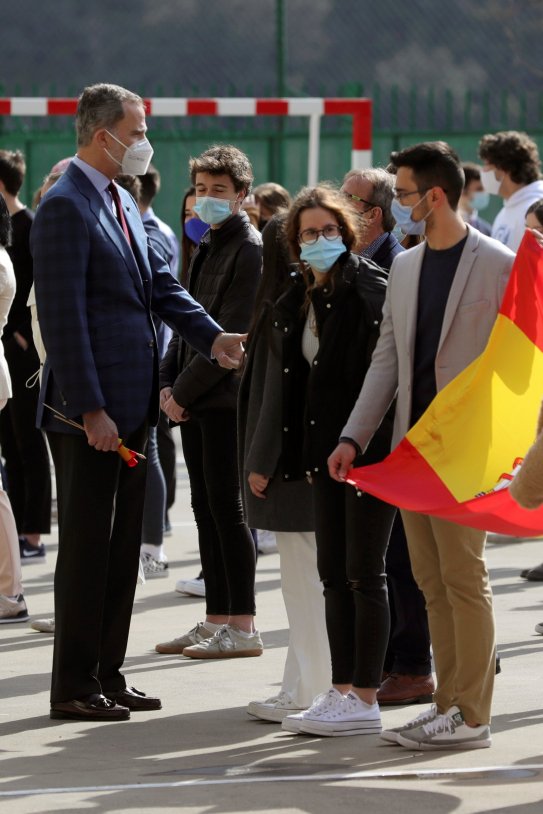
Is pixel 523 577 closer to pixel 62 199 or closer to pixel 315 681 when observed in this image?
pixel 315 681

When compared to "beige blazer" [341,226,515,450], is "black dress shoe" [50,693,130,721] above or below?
below

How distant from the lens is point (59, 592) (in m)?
6.45

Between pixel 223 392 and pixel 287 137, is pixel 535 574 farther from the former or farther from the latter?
pixel 287 137

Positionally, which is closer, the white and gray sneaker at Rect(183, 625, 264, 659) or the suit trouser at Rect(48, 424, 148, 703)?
the suit trouser at Rect(48, 424, 148, 703)

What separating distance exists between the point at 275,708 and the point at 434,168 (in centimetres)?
199

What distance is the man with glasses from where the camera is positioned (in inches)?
266

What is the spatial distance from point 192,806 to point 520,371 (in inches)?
71.3

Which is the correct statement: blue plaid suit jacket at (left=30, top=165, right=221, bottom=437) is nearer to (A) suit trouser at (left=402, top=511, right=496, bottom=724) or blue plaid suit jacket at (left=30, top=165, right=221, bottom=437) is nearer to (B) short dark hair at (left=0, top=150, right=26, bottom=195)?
(A) suit trouser at (left=402, top=511, right=496, bottom=724)

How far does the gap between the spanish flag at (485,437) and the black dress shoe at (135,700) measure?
1349mm

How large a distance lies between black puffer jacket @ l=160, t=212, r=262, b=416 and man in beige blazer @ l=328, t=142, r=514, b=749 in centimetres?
171

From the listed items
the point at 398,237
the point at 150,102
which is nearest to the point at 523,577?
the point at 398,237

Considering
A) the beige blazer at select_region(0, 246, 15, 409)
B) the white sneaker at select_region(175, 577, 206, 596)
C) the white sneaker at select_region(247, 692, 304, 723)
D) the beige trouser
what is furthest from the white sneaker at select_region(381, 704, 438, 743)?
the white sneaker at select_region(175, 577, 206, 596)

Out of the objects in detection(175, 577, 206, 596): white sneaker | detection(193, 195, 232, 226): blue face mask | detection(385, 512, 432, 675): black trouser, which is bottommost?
detection(175, 577, 206, 596): white sneaker

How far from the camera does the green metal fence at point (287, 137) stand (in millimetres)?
17516
